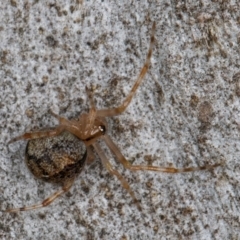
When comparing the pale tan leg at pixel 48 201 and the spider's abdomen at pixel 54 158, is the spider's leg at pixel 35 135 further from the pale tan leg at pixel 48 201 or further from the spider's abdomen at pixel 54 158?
the pale tan leg at pixel 48 201

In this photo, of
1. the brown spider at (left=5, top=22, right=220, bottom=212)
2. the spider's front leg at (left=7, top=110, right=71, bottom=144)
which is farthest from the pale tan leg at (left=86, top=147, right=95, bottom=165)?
the spider's front leg at (left=7, top=110, right=71, bottom=144)

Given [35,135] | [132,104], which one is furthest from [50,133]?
[132,104]

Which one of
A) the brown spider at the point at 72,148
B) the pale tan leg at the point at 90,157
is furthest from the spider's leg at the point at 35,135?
the pale tan leg at the point at 90,157

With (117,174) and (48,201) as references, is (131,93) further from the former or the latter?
(48,201)

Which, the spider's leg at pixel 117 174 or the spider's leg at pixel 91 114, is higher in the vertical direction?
the spider's leg at pixel 91 114

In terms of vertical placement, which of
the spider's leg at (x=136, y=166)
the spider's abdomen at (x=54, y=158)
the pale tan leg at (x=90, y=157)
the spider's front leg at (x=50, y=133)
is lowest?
the spider's leg at (x=136, y=166)

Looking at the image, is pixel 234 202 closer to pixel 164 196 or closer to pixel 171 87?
pixel 164 196

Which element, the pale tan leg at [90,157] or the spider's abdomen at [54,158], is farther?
the pale tan leg at [90,157]
